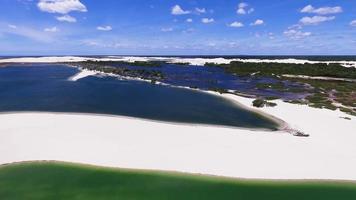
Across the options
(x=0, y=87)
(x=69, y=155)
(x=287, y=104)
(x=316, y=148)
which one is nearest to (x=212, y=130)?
(x=316, y=148)

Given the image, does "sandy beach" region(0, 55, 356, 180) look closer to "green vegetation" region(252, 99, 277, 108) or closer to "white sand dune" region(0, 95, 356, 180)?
"white sand dune" region(0, 95, 356, 180)

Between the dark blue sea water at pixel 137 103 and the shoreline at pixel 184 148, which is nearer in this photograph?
the shoreline at pixel 184 148

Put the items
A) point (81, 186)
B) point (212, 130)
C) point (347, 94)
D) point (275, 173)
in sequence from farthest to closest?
1. point (347, 94)
2. point (212, 130)
3. point (275, 173)
4. point (81, 186)

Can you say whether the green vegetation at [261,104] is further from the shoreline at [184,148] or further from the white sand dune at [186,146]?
the shoreline at [184,148]

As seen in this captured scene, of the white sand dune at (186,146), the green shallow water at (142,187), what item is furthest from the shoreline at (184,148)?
the green shallow water at (142,187)

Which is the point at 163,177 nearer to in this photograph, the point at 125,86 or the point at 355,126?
the point at 355,126

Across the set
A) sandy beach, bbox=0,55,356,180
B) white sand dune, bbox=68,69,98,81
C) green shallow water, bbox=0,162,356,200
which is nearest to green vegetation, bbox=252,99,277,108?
sandy beach, bbox=0,55,356,180

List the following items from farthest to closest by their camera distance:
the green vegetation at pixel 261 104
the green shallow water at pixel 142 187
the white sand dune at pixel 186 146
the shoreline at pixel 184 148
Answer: the green vegetation at pixel 261 104, the white sand dune at pixel 186 146, the shoreline at pixel 184 148, the green shallow water at pixel 142 187
